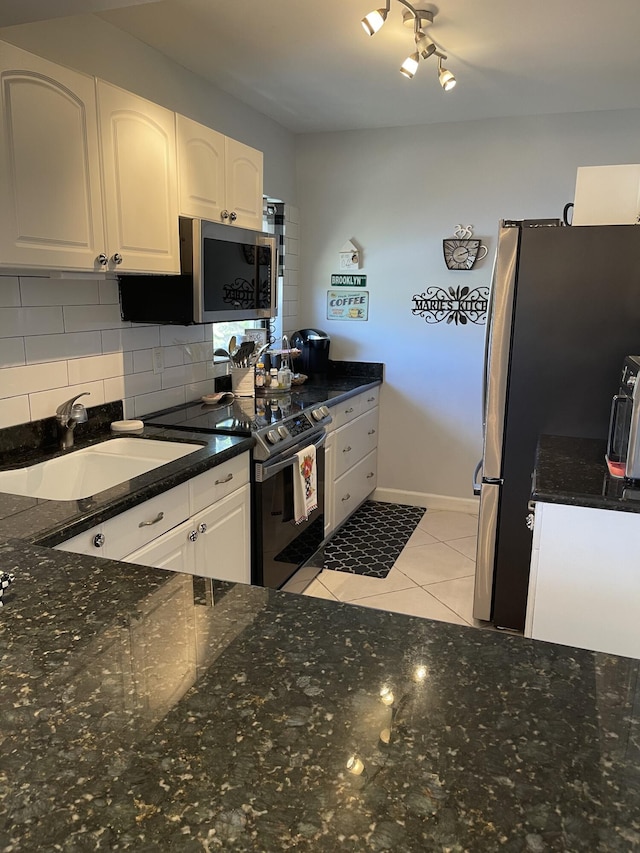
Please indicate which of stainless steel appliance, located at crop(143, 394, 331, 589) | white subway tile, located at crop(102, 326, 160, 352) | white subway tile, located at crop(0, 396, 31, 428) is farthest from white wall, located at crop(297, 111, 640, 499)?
white subway tile, located at crop(0, 396, 31, 428)

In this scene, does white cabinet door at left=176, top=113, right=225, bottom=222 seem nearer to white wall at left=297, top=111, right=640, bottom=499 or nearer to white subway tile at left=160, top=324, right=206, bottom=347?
white subway tile at left=160, top=324, right=206, bottom=347

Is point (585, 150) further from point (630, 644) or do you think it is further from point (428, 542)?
point (630, 644)

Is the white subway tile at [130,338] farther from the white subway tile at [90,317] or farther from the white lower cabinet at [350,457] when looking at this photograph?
the white lower cabinet at [350,457]

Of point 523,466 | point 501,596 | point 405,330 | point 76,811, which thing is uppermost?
point 405,330

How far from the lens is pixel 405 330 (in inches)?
167

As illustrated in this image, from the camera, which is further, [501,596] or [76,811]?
[501,596]

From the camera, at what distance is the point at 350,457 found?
388 centimetres

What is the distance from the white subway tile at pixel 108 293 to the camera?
8.43 feet

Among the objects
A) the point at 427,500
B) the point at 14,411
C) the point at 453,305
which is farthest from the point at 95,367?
the point at 427,500

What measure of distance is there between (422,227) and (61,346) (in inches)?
100

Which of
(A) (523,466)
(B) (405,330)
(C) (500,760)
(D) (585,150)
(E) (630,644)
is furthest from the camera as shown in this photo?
(B) (405,330)

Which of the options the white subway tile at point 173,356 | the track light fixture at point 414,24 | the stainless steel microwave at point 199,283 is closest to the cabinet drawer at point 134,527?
the stainless steel microwave at point 199,283

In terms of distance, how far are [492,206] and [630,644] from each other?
2882mm

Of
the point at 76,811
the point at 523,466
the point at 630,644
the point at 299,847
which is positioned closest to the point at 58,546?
the point at 76,811
